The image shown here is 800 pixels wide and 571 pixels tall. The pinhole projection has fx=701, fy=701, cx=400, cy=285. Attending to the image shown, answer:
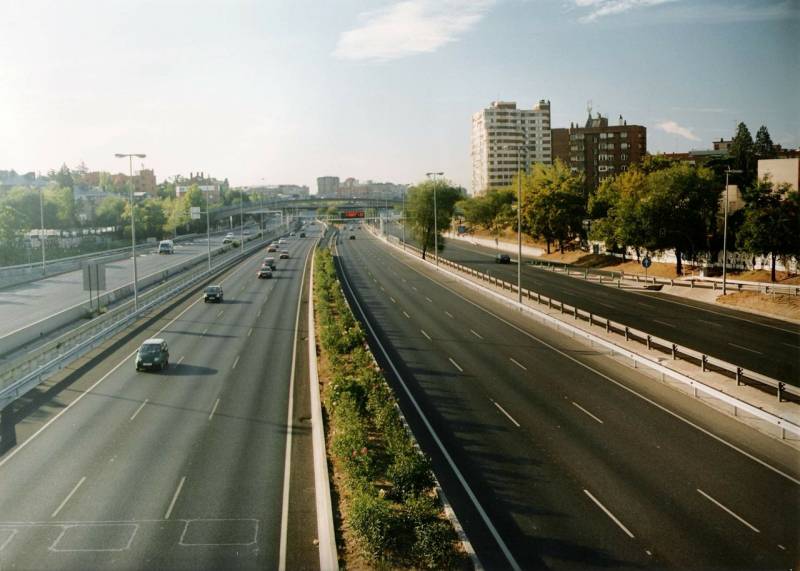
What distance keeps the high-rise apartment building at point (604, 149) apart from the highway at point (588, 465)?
14203 centimetres

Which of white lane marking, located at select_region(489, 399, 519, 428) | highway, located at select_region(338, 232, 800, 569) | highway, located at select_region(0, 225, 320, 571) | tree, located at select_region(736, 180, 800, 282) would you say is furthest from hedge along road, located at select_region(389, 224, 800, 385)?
highway, located at select_region(0, 225, 320, 571)

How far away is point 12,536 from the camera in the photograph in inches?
649

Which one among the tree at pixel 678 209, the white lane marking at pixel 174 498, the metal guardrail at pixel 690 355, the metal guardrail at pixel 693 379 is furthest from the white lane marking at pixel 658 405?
the tree at pixel 678 209

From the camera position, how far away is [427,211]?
350 feet

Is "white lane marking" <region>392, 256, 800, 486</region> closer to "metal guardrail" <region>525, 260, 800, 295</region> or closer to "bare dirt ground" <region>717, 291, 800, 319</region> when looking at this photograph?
"bare dirt ground" <region>717, 291, 800, 319</region>

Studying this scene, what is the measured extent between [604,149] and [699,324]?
134993 mm

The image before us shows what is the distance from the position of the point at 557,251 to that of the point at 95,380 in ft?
285

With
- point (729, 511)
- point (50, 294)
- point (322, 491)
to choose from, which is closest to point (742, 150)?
point (50, 294)

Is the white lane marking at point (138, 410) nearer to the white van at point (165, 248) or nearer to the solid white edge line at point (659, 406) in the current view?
the solid white edge line at point (659, 406)

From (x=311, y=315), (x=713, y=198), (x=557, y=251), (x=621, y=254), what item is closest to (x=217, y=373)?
(x=311, y=315)

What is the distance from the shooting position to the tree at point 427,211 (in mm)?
105688

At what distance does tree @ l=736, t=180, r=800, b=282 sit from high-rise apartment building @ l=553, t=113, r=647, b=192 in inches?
4348

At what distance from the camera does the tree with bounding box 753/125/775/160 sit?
410 ft

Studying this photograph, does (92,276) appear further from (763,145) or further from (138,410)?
(763,145)
